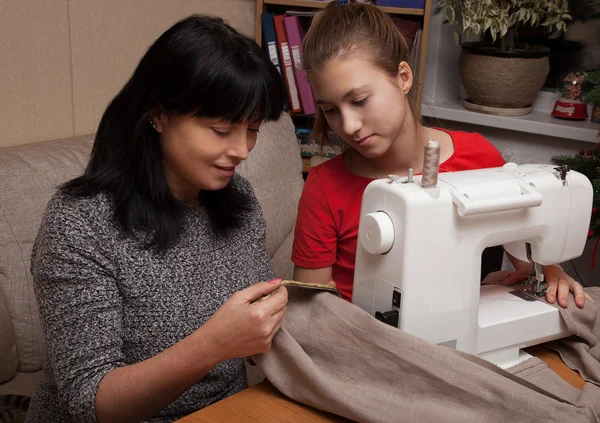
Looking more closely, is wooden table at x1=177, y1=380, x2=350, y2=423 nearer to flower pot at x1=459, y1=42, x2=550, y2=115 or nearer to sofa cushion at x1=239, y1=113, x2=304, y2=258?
sofa cushion at x1=239, y1=113, x2=304, y2=258

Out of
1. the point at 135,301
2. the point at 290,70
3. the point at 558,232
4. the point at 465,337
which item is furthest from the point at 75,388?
the point at 290,70

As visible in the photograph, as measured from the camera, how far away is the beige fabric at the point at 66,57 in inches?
74.8

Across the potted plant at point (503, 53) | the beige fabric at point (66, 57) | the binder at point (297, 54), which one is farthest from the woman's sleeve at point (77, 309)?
the potted plant at point (503, 53)

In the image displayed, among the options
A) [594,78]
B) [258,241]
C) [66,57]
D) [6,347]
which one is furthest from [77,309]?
[594,78]

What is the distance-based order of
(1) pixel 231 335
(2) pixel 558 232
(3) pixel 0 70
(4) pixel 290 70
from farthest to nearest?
1. (4) pixel 290 70
2. (3) pixel 0 70
3. (2) pixel 558 232
4. (1) pixel 231 335

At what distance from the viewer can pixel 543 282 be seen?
4.18 ft

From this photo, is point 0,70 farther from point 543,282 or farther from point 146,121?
point 543,282

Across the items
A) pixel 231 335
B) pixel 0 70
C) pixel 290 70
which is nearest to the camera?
pixel 231 335

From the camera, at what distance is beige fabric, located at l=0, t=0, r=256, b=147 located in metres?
1.90

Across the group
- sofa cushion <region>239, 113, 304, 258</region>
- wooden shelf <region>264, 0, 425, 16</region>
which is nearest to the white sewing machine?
sofa cushion <region>239, 113, 304, 258</region>

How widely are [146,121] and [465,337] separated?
0.63 metres

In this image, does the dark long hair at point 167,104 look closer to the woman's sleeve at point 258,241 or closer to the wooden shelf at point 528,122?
the woman's sleeve at point 258,241

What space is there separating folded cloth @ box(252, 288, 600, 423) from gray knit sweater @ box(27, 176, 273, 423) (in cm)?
21

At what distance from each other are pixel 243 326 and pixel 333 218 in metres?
0.53
